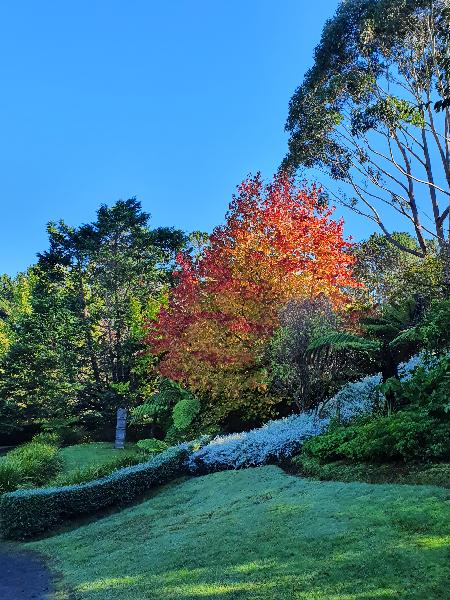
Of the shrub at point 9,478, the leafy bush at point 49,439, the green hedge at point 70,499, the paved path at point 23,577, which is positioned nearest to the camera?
the paved path at point 23,577

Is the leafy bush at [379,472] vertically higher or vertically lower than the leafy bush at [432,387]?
lower

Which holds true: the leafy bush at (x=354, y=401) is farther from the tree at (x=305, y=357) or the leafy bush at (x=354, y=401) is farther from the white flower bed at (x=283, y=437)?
the tree at (x=305, y=357)

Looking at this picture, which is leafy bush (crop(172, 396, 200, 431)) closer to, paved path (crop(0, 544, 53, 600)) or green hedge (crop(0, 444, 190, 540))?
green hedge (crop(0, 444, 190, 540))

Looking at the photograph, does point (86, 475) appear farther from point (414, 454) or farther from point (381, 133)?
point (381, 133)

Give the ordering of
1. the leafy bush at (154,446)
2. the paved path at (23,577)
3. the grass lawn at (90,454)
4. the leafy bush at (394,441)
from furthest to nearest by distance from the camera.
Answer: the grass lawn at (90,454) < the leafy bush at (154,446) < the leafy bush at (394,441) < the paved path at (23,577)

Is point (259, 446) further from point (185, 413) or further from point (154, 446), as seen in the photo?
point (154, 446)

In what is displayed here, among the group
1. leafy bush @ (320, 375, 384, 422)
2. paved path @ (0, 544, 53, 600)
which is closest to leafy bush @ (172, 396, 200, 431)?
leafy bush @ (320, 375, 384, 422)

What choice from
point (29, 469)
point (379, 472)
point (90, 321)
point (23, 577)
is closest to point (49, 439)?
point (90, 321)

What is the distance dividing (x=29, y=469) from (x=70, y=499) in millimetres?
3978

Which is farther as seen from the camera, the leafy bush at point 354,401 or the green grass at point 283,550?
the leafy bush at point 354,401

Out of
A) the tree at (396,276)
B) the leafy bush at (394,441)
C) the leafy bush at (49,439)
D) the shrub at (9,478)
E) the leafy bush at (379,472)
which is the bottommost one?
the leafy bush at (379,472)

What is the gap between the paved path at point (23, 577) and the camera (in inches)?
262

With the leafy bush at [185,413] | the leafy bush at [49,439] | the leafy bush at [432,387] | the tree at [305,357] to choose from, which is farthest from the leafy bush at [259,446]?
the leafy bush at [49,439]

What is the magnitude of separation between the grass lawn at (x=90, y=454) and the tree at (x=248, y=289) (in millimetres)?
4378
